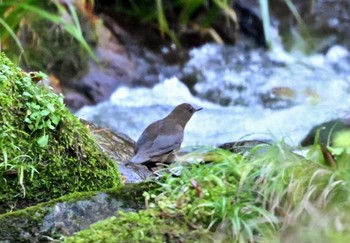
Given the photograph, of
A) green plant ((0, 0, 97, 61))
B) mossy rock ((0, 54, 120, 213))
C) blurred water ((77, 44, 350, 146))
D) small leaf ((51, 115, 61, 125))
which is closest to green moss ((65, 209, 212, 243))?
mossy rock ((0, 54, 120, 213))

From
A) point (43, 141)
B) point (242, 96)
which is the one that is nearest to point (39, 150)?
point (43, 141)

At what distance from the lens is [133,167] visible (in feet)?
13.3

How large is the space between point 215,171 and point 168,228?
12.4 inches

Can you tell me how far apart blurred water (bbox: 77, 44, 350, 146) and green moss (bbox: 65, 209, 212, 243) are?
190 inches

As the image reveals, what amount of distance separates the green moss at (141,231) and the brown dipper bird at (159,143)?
4.65 ft

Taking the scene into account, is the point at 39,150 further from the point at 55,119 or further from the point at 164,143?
the point at 164,143

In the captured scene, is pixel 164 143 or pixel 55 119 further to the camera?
pixel 164 143

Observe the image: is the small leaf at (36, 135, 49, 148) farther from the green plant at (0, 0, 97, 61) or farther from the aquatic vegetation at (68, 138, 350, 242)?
the aquatic vegetation at (68, 138, 350, 242)

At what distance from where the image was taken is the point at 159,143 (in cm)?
371

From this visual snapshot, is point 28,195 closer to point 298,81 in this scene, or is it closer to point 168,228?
point 168,228

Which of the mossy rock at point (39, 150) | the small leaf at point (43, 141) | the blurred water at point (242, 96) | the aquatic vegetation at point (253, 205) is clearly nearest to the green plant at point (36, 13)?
the mossy rock at point (39, 150)

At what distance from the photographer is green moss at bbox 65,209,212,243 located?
207 centimetres

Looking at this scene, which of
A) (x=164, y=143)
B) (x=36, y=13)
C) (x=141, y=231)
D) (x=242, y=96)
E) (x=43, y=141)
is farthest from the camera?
(x=242, y=96)

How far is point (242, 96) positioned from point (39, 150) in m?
5.53
